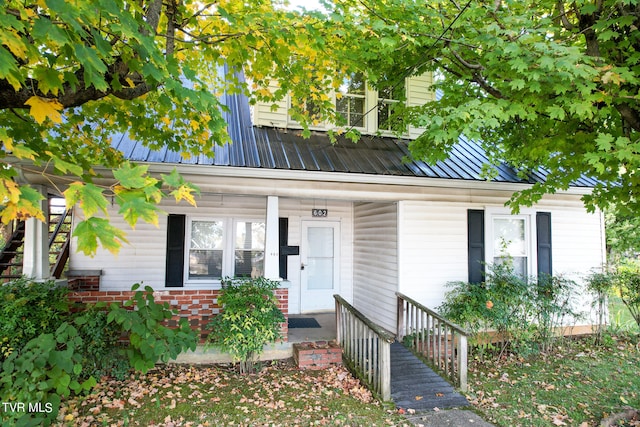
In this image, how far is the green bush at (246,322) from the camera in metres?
5.06

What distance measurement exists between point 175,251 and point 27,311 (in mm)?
2790

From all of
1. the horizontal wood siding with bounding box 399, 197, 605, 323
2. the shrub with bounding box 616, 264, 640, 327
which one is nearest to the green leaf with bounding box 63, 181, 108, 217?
the horizontal wood siding with bounding box 399, 197, 605, 323

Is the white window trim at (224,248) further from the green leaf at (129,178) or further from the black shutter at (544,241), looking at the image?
the black shutter at (544,241)

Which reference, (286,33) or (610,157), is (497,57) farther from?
(286,33)

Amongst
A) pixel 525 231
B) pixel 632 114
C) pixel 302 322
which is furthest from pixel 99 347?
pixel 525 231

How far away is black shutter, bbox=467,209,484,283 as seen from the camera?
23.1ft

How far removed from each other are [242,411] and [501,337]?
4657mm

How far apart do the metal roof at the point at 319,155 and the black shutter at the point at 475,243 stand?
2.76 feet

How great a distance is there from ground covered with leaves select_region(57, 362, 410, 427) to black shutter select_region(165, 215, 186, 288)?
1.94m

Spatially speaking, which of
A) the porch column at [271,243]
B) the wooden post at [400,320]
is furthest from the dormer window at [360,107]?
the wooden post at [400,320]

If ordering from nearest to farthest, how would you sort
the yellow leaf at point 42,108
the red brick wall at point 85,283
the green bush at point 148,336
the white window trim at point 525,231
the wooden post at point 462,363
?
1. the yellow leaf at point 42,108
2. the green bush at point 148,336
3. the wooden post at point 462,363
4. the red brick wall at point 85,283
5. the white window trim at point 525,231

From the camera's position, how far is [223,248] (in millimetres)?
7441

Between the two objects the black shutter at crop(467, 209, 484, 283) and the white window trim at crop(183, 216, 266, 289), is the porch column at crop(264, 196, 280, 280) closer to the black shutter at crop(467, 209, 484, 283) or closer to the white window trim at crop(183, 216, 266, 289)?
the white window trim at crop(183, 216, 266, 289)

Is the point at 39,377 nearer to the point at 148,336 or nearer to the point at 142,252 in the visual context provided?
the point at 148,336
